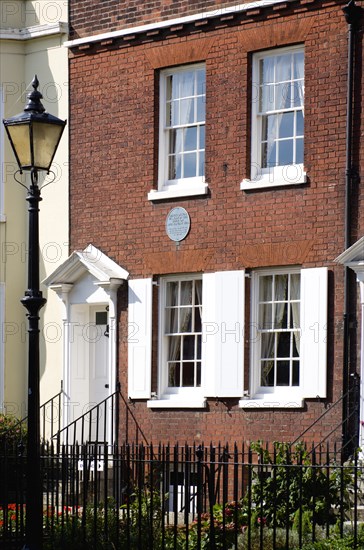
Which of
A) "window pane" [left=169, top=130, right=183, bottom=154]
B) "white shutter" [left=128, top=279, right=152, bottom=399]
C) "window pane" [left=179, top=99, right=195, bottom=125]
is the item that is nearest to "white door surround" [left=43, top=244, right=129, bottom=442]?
"white shutter" [left=128, top=279, right=152, bottom=399]

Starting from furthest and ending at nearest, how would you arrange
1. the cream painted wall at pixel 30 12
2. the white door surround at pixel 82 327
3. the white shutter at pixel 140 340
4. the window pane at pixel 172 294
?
the cream painted wall at pixel 30 12 → the white door surround at pixel 82 327 → the window pane at pixel 172 294 → the white shutter at pixel 140 340

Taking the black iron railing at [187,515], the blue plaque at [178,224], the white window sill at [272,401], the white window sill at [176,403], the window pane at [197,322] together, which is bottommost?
the black iron railing at [187,515]

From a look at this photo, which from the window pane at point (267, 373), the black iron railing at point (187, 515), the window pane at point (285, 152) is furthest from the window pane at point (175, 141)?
the black iron railing at point (187, 515)

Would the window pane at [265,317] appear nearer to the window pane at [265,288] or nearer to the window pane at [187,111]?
the window pane at [265,288]

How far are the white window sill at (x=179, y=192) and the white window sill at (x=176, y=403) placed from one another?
3.07 metres

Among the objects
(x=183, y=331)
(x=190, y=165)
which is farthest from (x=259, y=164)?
(x=183, y=331)

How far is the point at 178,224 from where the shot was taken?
2014cm

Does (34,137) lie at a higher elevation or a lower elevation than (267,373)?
higher

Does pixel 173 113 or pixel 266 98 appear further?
pixel 173 113

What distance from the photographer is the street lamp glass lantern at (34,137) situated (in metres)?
12.4

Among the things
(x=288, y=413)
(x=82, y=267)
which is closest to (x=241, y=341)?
(x=288, y=413)

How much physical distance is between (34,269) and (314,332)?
22.9ft

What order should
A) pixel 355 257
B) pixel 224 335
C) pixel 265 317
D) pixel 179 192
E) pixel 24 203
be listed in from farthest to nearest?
pixel 24 203 < pixel 179 192 < pixel 224 335 < pixel 265 317 < pixel 355 257

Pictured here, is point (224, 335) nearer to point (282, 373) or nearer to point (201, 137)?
point (282, 373)
